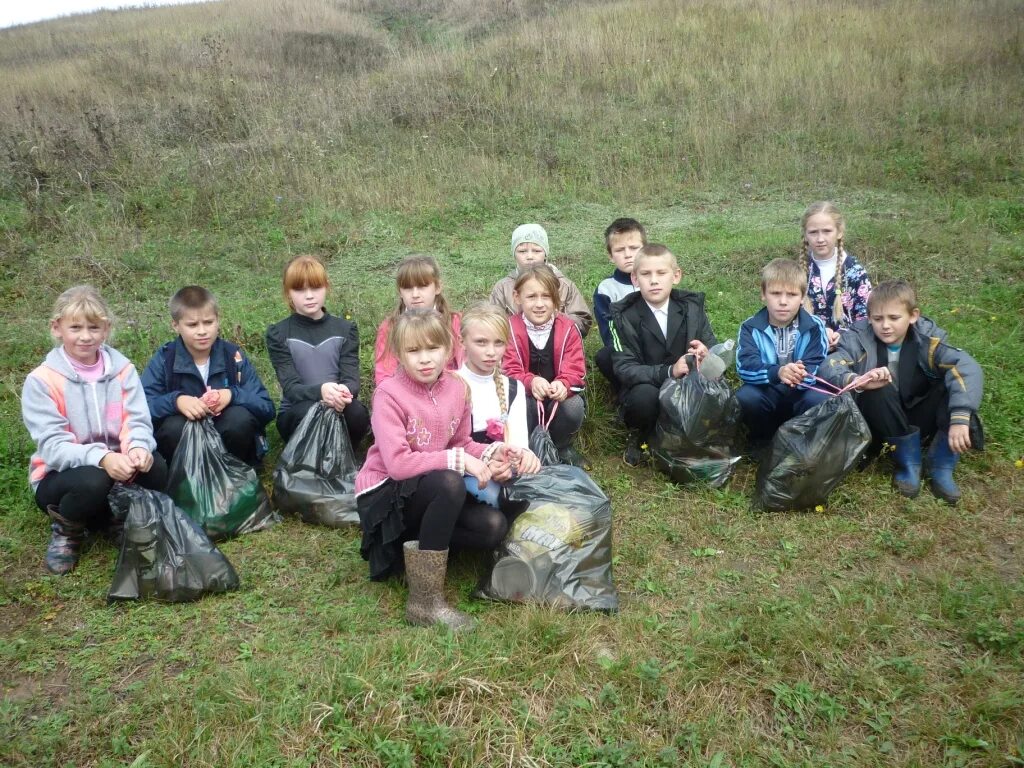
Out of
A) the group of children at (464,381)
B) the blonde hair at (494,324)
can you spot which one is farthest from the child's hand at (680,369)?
the blonde hair at (494,324)

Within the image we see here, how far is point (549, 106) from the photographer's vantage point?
36.4 feet

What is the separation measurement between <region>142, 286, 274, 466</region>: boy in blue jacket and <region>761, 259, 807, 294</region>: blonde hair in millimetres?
2809

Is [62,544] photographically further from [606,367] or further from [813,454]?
[813,454]

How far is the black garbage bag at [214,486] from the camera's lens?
3887 millimetres

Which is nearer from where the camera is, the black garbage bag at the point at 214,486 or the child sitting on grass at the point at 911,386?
the black garbage bag at the point at 214,486

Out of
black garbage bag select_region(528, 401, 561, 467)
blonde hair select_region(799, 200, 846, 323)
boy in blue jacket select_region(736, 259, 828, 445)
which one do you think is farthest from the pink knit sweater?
blonde hair select_region(799, 200, 846, 323)

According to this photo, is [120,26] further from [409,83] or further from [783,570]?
[783,570]

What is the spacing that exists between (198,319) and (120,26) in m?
16.4

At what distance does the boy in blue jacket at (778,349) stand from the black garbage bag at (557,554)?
1.50 m

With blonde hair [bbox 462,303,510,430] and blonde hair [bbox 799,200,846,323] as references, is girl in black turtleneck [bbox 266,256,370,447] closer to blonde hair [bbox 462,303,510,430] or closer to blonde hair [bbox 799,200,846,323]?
blonde hair [bbox 462,303,510,430]

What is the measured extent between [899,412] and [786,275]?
911 millimetres

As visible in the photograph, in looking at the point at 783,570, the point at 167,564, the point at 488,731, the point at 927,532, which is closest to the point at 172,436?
the point at 167,564

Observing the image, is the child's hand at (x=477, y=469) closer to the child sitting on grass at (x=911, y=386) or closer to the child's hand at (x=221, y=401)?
the child's hand at (x=221, y=401)

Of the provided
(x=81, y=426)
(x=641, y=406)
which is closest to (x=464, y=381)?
(x=641, y=406)
